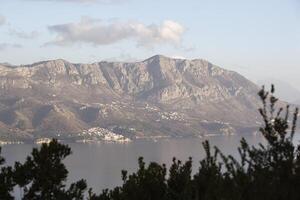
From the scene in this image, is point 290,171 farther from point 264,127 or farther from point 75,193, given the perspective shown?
point 75,193

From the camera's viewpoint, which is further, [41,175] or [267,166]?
[41,175]

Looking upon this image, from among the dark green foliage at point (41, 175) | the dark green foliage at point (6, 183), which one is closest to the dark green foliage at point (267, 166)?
the dark green foliage at point (6, 183)

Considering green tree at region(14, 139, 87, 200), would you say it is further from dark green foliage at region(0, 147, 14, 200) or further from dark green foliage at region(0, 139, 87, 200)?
dark green foliage at region(0, 147, 14, 200)

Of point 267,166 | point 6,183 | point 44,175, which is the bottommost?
point 6,183

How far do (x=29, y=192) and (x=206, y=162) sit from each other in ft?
60.4

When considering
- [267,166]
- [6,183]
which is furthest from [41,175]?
[267,166]

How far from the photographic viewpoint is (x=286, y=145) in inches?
427

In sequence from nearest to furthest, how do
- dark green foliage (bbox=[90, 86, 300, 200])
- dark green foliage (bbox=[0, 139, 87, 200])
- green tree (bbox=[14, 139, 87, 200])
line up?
dark green foliage (bbox=[90, 86, 300, 200]), dark green foliage (bbox=[0, 139, 87, 200]), green tree (bbox=[14, 139, 87, 200])

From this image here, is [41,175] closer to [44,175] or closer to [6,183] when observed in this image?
[44,175]

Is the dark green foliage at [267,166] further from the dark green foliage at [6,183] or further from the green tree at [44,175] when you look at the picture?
the green tree at [44,175]

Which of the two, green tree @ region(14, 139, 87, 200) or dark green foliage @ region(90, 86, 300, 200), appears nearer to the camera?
dark green foliage @ region(90, 86, 300, 200)

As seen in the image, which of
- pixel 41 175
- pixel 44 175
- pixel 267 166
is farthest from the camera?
pixel 44 175

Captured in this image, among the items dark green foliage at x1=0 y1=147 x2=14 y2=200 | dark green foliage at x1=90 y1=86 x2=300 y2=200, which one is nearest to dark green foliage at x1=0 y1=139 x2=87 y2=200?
dark green foliage at x1=0 y1=147 x2=14 y2=200

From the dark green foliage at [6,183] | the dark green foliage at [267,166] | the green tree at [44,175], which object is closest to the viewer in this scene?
the dark green foliage at [267,166]
